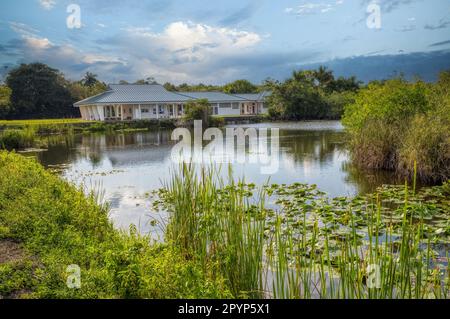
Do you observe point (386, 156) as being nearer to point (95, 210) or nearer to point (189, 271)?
point (95, 210)

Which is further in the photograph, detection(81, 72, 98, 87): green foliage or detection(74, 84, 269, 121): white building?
detection(81, 72, 98, 87): green foliage

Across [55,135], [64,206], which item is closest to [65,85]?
[55,135]

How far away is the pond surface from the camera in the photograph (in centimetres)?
794

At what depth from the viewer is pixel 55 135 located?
27578 millimetres

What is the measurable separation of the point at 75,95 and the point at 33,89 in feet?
21.0

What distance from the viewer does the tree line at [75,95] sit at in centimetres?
3547

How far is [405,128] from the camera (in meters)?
10.2

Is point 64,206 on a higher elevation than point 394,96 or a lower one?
lower

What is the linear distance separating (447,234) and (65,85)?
4353 cm

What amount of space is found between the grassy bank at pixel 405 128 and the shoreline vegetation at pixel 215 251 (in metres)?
2.09

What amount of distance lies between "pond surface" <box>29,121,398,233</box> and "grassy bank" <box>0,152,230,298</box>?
1.15 meters

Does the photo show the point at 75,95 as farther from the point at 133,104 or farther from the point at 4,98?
the point at 4,98

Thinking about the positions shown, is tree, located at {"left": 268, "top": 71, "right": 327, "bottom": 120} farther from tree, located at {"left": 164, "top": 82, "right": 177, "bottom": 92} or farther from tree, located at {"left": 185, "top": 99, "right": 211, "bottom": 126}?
tree, located at {"left": 164, "top": 82, "right": 177, "bottom": 92}

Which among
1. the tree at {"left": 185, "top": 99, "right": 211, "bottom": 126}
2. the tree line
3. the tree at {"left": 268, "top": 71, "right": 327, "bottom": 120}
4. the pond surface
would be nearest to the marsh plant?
the pond surface
